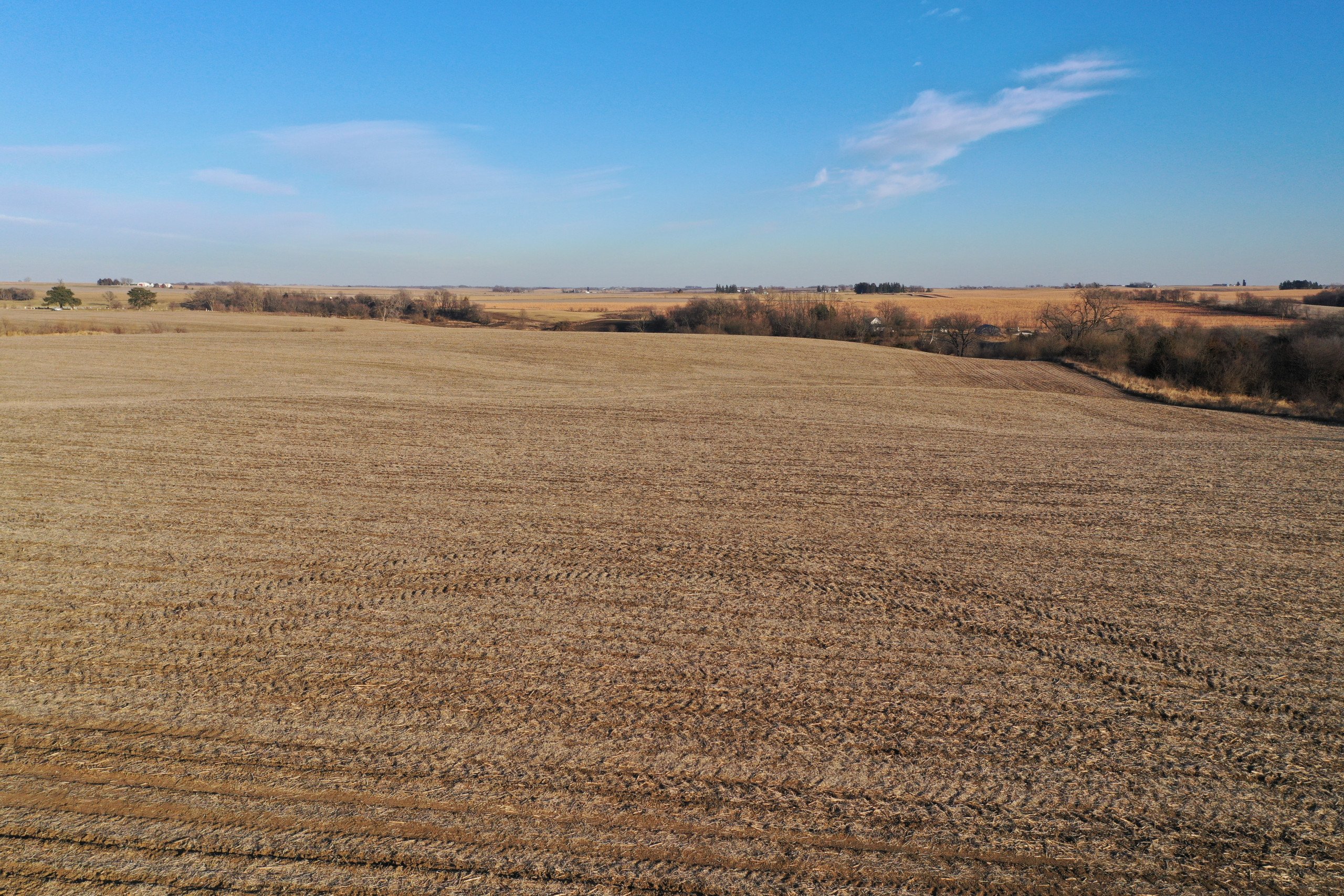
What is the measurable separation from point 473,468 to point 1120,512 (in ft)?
39.4

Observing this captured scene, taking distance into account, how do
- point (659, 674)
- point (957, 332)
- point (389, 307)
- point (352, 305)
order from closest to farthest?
point (659, 674)
point (957, 332)
point (389, 307)
point (352, 305)

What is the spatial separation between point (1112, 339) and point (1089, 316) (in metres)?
11.2

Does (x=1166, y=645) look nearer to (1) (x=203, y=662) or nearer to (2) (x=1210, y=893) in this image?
(2) (x=1210, y=893)

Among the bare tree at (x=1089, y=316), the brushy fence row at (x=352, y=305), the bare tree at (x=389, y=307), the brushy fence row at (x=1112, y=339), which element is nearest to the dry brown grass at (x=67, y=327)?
the brushy fence row at (x=352, y=305)

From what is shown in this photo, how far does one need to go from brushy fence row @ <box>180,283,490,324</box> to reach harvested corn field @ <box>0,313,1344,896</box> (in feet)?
213

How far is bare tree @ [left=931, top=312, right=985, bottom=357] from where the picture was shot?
5669 centimetres

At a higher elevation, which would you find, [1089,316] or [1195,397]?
[1089,316]

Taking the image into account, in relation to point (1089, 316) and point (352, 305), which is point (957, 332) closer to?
point (1089, 316)

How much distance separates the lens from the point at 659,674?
22.0 feet

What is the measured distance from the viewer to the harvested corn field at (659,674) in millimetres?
4594

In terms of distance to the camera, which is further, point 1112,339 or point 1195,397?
point 1112,339

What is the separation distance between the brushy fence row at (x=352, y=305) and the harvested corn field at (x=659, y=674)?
213 ft

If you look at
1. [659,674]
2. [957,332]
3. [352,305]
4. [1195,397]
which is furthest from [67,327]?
[1195,397]

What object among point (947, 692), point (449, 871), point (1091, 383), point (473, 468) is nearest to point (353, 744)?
point (449, 871)
